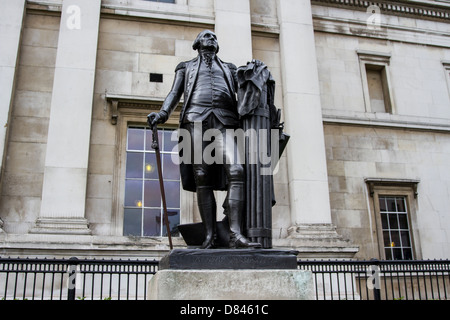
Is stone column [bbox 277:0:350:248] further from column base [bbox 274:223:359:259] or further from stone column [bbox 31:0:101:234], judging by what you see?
stone column [bbox 31:0:101:234]

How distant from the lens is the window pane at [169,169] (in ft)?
40.5

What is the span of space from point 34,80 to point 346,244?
860cm

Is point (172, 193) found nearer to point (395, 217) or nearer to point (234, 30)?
point (234, 30)

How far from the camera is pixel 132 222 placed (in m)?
11.6

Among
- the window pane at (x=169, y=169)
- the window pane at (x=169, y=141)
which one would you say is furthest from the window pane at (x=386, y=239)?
the window pane at (x=169, y=141)

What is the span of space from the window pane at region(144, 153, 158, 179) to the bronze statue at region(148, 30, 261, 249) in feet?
20.5

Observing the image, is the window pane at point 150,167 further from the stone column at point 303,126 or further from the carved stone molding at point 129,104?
the stone column at point 303,126

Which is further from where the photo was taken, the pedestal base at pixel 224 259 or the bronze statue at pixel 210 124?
the bronze statue at pixel 210 124

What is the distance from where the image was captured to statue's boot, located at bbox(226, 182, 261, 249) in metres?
4.94

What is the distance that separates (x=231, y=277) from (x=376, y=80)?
13.0 metres

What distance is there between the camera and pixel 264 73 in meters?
5.65

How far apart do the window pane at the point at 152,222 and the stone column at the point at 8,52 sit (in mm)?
3452
